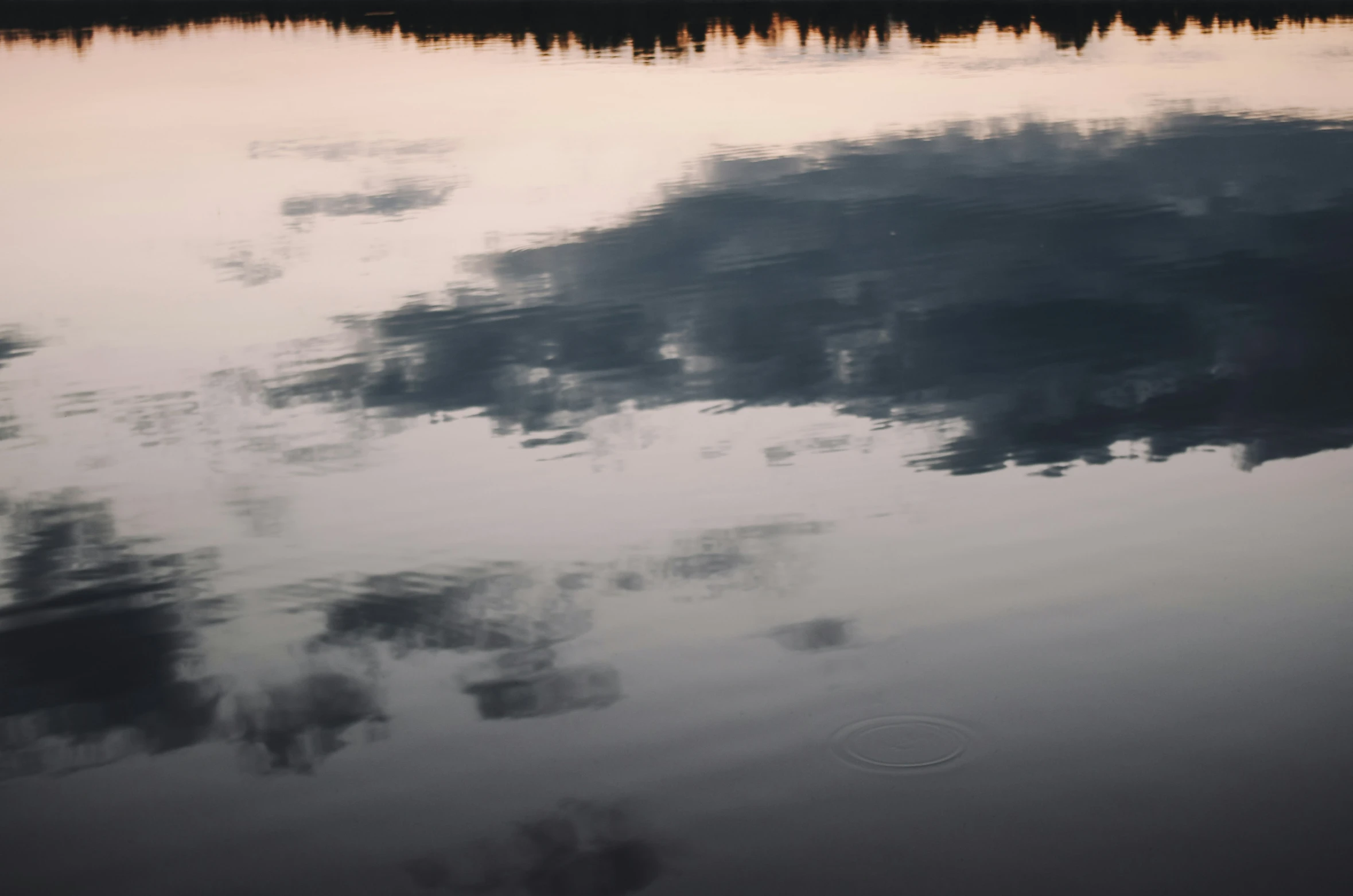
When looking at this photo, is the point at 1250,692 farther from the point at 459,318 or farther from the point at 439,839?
the point at 459,318

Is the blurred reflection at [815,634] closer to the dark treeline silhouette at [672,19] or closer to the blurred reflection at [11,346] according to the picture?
the blurred reflection at [11,346]

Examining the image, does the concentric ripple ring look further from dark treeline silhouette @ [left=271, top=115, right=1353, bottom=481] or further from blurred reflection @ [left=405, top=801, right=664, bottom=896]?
dark treeline silhouette @ [left=271, top=115, right=1353, bottom=481]

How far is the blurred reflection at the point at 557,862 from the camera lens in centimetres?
647

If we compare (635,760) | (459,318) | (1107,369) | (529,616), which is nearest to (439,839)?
(635,760)

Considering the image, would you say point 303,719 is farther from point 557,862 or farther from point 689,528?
point 689,528

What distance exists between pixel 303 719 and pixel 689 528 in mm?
3584

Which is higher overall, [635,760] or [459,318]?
[459,318]

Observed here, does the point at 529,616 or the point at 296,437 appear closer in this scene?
the point at 529,616

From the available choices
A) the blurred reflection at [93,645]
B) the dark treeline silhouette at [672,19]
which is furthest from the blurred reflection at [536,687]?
the dark treeline silhouette at [672,19]

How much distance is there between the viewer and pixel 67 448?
13.0m

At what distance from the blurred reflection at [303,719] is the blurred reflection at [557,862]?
1.39 m

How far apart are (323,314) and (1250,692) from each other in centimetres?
1288

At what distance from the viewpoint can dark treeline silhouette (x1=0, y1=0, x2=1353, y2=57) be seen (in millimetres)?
54438

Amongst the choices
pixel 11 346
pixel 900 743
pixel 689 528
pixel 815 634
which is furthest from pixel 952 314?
pixel 11 346
